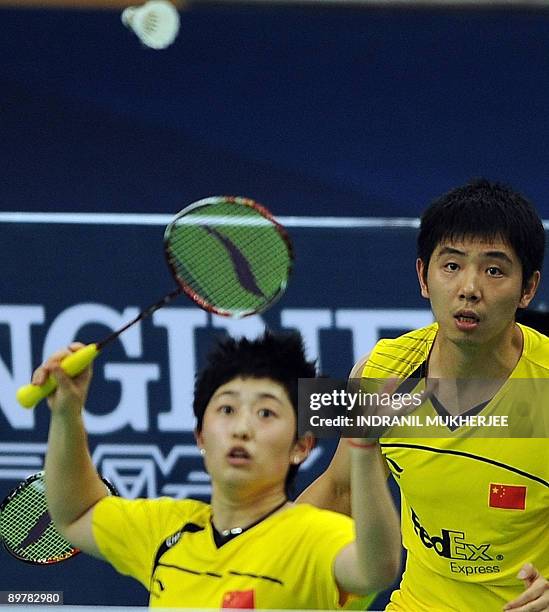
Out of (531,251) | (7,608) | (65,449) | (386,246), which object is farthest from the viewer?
(386,246)

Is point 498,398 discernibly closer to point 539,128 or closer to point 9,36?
point 539,128

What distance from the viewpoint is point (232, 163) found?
4766mm

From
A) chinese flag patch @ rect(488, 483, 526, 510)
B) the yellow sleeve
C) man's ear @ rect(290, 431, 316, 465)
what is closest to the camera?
man's ear @ rect(290, 431, 316, 465)

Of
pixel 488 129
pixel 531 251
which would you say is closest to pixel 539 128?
pixel 488 129

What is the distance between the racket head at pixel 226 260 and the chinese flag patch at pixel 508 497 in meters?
0.64

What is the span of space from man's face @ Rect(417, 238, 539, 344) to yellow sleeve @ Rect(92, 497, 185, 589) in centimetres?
71

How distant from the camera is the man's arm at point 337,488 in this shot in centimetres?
383

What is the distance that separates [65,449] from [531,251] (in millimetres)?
1093

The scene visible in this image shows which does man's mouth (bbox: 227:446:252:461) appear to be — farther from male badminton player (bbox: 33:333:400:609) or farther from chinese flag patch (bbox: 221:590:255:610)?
chinese flag patch (bbox: 221:590:255:610)

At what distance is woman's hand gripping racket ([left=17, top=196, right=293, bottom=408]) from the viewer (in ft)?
12.0

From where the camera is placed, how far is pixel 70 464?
331 cm

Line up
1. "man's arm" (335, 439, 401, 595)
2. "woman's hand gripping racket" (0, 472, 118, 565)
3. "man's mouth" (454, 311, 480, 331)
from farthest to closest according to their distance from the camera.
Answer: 1. "woman's hand gripping racket" (0, 472, 118, 565)
2. "man's mouth" (454, 311, 480, 331)
3. "man's arm" (335, 439, 401, 595)

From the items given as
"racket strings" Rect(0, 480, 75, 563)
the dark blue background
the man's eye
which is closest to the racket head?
the man's eye

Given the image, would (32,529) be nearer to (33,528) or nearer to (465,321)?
(33,528)
